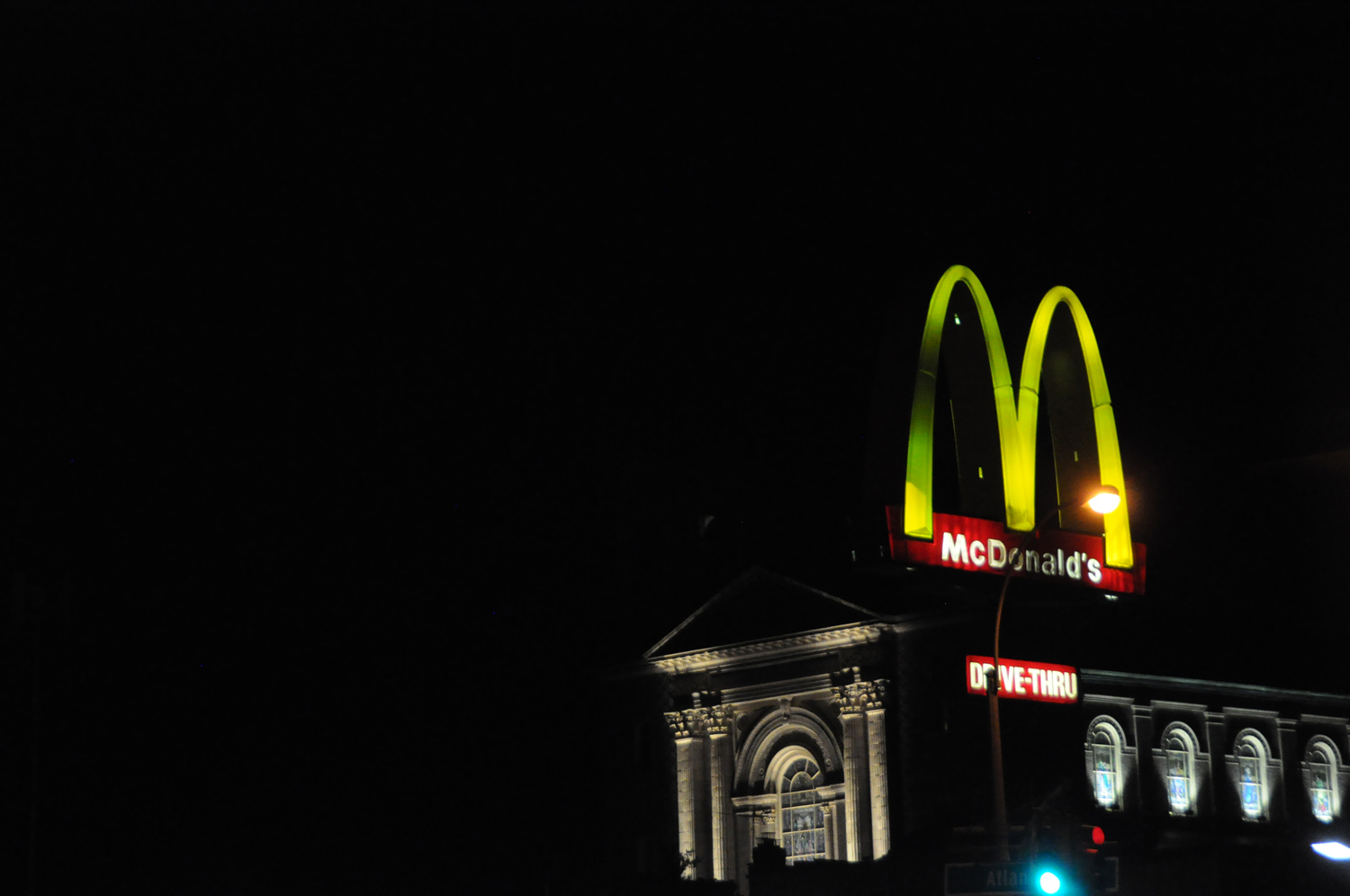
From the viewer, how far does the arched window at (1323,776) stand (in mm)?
56906

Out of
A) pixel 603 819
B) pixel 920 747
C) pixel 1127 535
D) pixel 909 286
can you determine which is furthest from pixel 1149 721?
pixel 909 286

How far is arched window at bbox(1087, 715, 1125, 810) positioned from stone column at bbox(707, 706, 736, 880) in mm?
14153

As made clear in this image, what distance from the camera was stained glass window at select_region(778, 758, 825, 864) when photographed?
5806 cm

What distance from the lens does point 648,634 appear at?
6612 centimetres

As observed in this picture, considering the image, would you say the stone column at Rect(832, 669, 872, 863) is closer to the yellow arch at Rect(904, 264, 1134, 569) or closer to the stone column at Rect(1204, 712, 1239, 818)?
the stone column at Rect(1204, 712, 1239, 818)

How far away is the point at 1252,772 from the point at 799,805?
1653cm

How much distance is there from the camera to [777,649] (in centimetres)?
5938

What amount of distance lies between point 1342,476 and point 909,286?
1768 inches

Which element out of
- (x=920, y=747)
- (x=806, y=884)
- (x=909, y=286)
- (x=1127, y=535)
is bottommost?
(x=806, y=884)

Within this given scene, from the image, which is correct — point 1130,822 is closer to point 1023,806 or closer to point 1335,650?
point 1023,806

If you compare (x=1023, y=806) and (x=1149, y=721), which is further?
(x=1149, y=721)

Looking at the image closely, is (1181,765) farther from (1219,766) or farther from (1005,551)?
(1005,551)

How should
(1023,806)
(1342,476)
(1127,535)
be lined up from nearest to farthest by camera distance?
→ 1. (1127,535)
2. (1023,806)
3. (1342,476)


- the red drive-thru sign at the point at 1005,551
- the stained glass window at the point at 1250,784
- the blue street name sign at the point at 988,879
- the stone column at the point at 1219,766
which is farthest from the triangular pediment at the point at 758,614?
the blue street name sign at the point at 988,879
